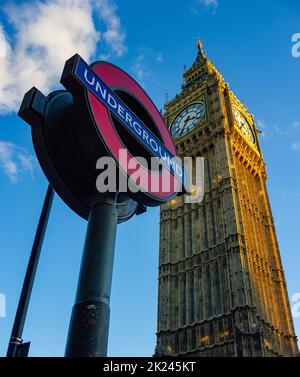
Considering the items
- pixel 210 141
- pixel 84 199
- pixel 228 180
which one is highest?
pixel 210 141

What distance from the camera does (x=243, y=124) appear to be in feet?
196

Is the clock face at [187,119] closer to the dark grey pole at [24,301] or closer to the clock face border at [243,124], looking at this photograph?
the clock face border at [243,124]

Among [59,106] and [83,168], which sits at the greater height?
[59,106]

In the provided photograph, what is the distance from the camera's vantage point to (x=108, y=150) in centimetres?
720

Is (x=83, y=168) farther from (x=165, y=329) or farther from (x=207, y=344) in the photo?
(x=165, y=329)

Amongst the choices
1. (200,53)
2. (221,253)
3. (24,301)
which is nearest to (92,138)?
(24,301)

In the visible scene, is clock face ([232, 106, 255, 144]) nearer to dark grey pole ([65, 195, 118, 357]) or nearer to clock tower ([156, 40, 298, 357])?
clock tower ([156, 40, 298, 357])

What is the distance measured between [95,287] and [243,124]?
56291mm

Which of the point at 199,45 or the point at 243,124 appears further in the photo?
the point at 199,45

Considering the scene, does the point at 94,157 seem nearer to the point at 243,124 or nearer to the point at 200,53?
the point at 243,124

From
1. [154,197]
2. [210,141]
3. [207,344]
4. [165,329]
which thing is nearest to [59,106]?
[154,197]

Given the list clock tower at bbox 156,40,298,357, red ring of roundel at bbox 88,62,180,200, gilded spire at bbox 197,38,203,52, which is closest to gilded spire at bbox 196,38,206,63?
gilded spire at bbox 197,38,203,52
